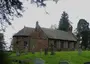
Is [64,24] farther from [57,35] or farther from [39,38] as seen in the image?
[39,38]

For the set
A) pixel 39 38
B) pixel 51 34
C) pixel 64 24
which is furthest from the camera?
pixel 64 24

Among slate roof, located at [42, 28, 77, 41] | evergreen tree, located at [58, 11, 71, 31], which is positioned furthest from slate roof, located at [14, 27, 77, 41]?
evergreen tree, located at [58, 11, 71, 31]

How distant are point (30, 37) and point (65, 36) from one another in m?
16.3

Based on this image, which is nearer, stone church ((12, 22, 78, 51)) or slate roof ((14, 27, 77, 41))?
stone church ((12, 22, 78, 51))

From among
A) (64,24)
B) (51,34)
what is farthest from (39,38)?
(64,24)

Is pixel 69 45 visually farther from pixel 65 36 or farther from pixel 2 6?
pixel 2 6

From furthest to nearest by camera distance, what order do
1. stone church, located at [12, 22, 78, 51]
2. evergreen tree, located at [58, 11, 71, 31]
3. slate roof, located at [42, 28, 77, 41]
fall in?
evergreen tree, located at [58, 11, 71, 31] → slate roof, located at [42, 28, 77, 41] → stone church, located at [12, 22, 78, 51]

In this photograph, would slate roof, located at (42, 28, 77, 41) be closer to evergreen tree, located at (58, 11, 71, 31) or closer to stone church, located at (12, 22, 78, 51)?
stone church, located at (12, 22, 78, 51)

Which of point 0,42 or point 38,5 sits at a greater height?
point 38,5

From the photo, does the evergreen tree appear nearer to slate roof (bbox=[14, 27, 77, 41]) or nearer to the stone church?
slate roof (bbox=[14, 27, 77, 41])

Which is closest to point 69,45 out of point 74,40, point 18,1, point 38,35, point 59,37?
point 74,40

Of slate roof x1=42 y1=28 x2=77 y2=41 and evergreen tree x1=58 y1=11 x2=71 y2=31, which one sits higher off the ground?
evergreen tree x1=58 y1=11 x2=71 y2=31

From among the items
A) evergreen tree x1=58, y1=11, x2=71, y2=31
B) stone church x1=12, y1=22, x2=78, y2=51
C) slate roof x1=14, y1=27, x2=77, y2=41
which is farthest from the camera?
evergreen tree x1=58, y1=11, x2=71, y2=31

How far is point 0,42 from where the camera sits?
32.9 ft
